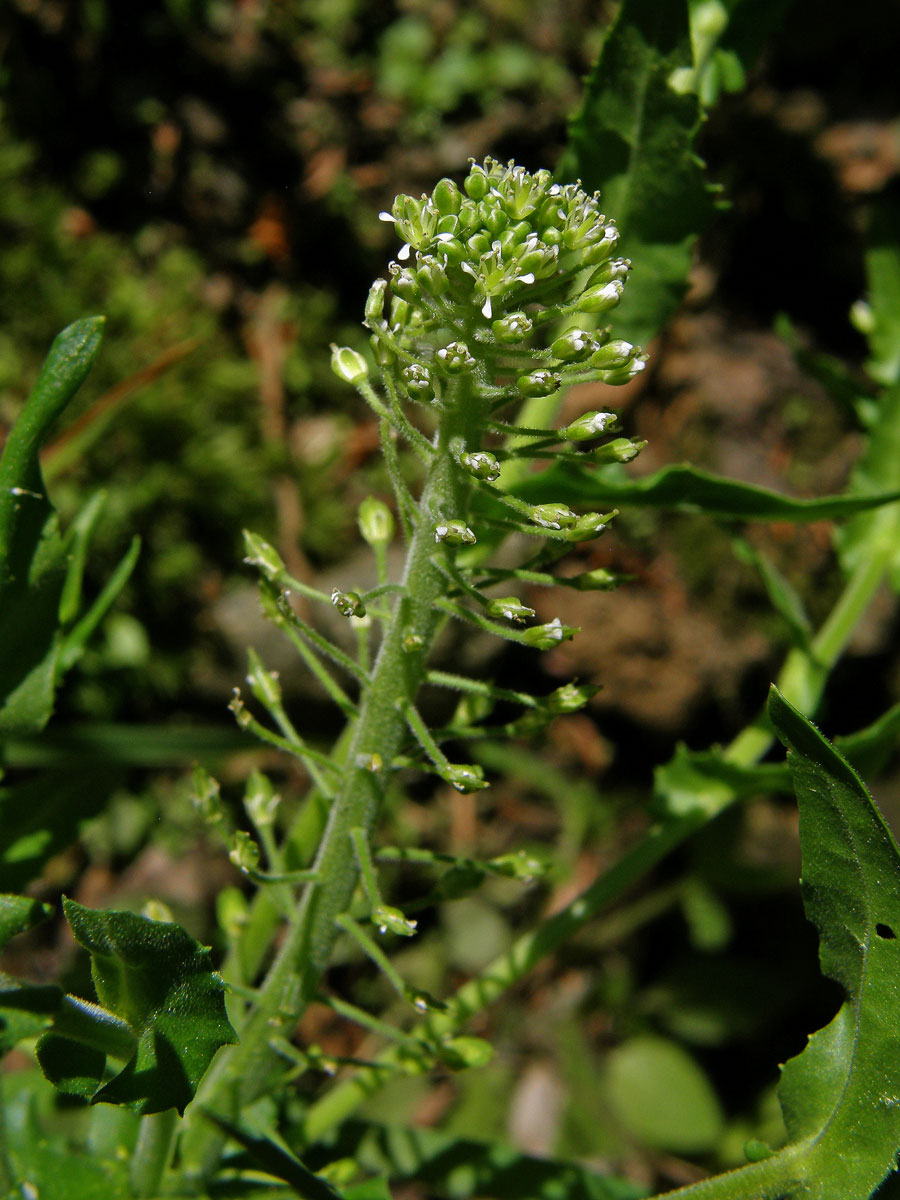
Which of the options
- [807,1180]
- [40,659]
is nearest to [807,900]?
[807,1180]

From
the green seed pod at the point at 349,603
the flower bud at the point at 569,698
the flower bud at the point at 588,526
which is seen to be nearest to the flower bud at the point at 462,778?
the flower bud at the point at 569,698

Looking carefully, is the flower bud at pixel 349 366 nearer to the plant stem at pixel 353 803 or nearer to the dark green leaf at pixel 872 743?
the plant stem at pixel 353 803

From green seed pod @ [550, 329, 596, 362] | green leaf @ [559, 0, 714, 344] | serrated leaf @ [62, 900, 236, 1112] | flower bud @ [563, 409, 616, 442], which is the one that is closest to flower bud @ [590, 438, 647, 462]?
flower bud @ [563, 409, 616, 442]

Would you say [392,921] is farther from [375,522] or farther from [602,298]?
[602,298]

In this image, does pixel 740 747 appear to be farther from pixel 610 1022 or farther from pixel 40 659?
pixel 610 1022

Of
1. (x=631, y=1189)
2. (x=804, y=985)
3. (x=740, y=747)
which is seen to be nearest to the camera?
(x=631, y=1189)

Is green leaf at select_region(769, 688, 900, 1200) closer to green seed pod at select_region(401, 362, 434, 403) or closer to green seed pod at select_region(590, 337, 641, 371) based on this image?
green seed pod at select_region(590, 337, 641, 371)
